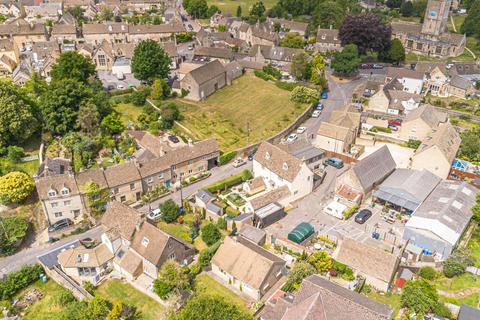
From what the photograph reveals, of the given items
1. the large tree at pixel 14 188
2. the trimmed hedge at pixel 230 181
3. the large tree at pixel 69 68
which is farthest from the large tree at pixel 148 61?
the large tree at pixel 14 188

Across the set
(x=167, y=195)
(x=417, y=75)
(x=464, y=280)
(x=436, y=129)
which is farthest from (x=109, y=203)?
(x=417, y=75)

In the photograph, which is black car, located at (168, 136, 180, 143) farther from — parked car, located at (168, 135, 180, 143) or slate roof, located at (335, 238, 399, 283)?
slate roof, located at (335, 238, 399, 283)

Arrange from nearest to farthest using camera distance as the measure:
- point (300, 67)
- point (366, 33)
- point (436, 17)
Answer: point (300, 67) → point (366, 33) → point (436, 17)

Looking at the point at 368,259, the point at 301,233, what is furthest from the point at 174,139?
the point at 368,259

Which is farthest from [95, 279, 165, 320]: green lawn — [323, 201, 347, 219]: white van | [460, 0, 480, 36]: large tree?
[460, 0, 480, 36]: large tree

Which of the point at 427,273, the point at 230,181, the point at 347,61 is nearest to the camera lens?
the point at 427,273

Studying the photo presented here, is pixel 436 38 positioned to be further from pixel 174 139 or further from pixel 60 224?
pixel 60 224
